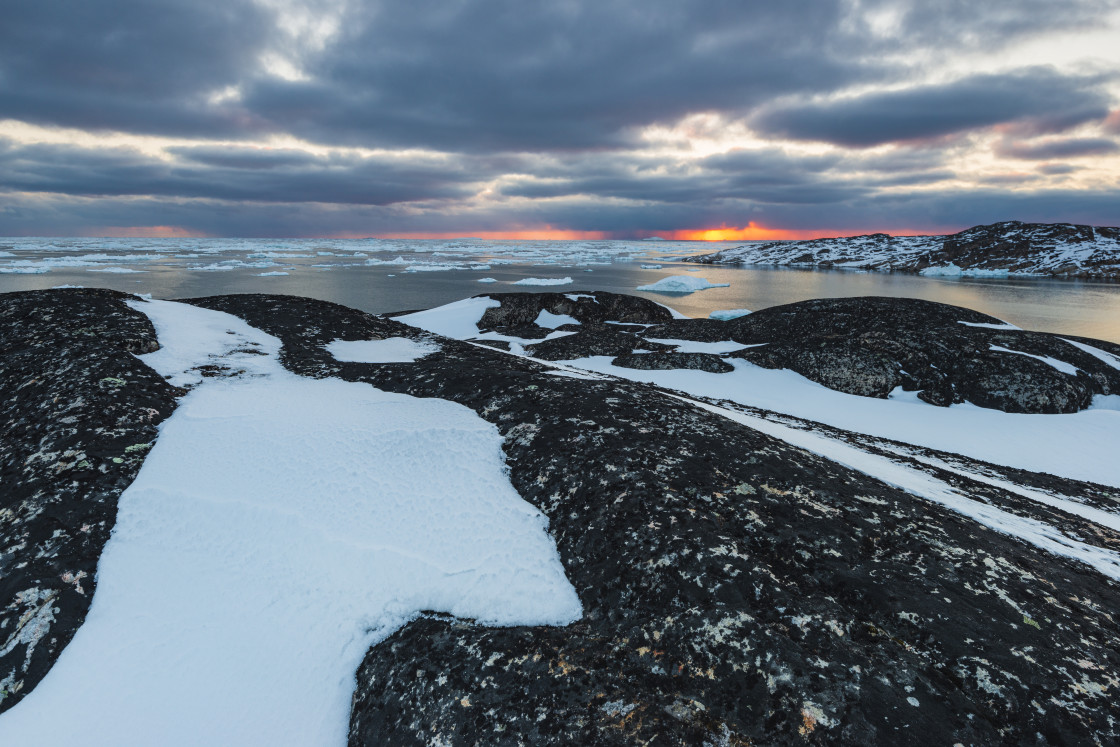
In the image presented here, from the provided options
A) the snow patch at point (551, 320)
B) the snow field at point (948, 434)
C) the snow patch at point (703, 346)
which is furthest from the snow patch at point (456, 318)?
the snow field at point (948, 434)

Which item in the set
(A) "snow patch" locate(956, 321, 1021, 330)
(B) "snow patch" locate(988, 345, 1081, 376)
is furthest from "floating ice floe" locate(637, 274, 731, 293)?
(B) "snow patch" locate(988, 345, 1081, 376)

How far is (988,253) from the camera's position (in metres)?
119

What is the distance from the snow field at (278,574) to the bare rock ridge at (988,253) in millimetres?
134122

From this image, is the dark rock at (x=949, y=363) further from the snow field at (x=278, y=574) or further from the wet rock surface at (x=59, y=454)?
the wet rock surface at (x=59, y=454)

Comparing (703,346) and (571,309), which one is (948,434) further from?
(571,309)

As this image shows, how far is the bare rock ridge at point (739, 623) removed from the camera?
7.27 feet

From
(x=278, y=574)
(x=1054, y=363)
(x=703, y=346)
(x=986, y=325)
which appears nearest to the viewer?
(x=278, y=574)

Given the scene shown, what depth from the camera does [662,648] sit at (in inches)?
103

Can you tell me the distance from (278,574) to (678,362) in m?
12.9

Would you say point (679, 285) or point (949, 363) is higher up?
point (949, 363)

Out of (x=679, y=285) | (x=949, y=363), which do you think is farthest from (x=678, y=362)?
(x=679, y=285)

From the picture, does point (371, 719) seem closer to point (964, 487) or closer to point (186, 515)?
point (186, 515)

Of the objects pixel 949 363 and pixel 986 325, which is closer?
pixel 949 363

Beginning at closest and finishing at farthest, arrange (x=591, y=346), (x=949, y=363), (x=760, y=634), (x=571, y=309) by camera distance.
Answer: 1. (x=760, y=634)
2. (x=949, y=363)
3. (x=591, y=346)
4. (x=571, y=309)
